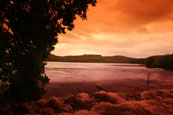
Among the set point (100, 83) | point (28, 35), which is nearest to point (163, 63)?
point (100, 83)

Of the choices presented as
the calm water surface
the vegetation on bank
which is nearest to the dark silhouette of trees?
the calm water surface

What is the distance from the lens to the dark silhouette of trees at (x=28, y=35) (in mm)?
4949

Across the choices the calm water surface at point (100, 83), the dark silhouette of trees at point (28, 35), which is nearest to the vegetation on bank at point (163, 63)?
the calm water surface at point (100, 83)

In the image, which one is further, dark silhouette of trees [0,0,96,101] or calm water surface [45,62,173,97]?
calm water surface [45,62,173,97]

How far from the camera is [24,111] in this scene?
570cm

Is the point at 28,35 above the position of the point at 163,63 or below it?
above

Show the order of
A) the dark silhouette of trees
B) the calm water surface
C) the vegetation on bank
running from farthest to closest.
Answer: the vegetation on bank < the calm water surface < the dark silhouette of trees

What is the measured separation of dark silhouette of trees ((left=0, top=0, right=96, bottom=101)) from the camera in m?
4.95

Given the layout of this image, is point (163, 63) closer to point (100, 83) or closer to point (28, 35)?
point (100, 83)

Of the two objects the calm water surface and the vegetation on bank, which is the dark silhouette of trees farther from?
the vegetation on bank

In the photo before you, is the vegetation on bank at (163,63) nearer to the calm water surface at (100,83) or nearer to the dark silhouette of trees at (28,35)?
the calm water surface at (100,83)

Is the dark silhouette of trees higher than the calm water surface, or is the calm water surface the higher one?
Result: the dark silhouette of trees

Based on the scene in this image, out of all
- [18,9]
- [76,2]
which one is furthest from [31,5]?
[76,2]

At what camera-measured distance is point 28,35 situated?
5.36 meters
